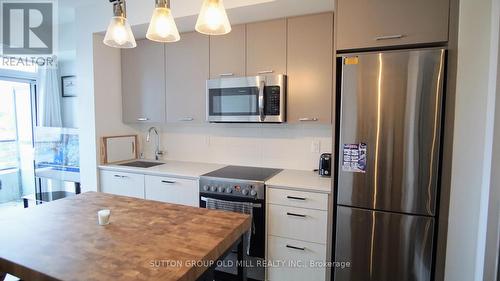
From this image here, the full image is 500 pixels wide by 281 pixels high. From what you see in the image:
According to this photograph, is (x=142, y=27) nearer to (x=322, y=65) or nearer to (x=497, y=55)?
(x=322, y=65)

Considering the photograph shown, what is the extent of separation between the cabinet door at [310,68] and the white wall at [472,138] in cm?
87

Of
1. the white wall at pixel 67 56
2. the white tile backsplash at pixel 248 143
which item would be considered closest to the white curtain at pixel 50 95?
the white wall at pixel 67 56

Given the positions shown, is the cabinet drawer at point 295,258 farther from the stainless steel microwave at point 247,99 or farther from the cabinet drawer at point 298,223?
the stainless steel microwave at point 247,99

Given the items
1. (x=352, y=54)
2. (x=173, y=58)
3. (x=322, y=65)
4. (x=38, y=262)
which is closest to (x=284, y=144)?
(x=322, y=65)

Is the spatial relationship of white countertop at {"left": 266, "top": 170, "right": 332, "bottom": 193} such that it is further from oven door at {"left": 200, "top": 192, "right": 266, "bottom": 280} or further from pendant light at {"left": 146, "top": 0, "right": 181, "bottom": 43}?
pendant light at {"left": 146, "top": 0, "right": 181, "bottom": 43}

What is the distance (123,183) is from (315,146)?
1977mm

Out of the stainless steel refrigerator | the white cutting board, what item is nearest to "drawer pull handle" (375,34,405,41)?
the stainless steel refrigerator

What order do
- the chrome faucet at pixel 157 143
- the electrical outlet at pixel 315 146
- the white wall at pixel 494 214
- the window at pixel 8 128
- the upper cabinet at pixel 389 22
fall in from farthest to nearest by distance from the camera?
the window at pixel 8 128 → the chrome faucet at pixel 157 143 → the electrical outlet at pixel 315 146 → the upper cabinet at pixel 389 22 → the white wall at pixel 494 214

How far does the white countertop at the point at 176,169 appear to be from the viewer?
248 cm

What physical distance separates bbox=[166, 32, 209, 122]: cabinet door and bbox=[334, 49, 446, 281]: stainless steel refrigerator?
138 cm

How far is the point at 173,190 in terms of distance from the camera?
Answer: 8.23ft

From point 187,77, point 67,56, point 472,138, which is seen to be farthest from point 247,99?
point 67,56

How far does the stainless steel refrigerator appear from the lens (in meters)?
Answer: 1.68

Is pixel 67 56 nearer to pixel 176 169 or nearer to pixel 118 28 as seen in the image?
pixel 176 169
